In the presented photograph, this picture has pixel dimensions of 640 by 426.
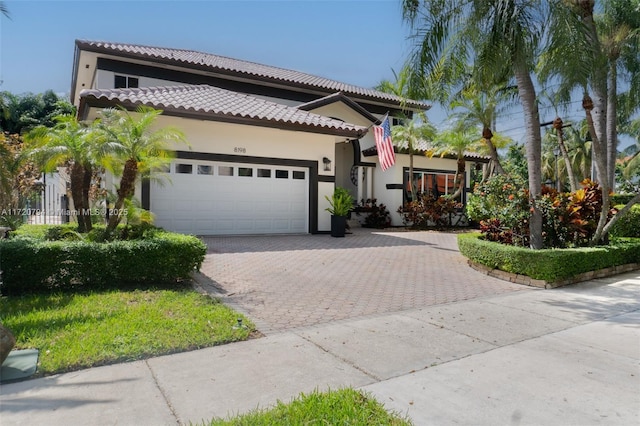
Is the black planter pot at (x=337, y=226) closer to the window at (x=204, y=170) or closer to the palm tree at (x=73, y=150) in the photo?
the window at (x=204, y=170)

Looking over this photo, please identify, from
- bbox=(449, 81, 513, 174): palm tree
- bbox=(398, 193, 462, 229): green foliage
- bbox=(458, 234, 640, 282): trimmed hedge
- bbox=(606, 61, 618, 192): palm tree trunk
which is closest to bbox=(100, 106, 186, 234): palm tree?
bbox=(458, 234, 640, 282): trimmed hedge

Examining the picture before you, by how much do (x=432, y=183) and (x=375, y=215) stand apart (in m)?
3.91

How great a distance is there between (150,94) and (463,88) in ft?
31.2

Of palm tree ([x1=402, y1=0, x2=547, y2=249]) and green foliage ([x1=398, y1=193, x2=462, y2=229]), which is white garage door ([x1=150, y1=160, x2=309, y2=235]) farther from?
palm tree ([x1=402, y1=0, x2=547, y2=249])

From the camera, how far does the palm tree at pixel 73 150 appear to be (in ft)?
25.0

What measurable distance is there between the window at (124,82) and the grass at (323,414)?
17364mm

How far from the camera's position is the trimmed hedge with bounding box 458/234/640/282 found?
7809mm

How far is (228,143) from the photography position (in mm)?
13312

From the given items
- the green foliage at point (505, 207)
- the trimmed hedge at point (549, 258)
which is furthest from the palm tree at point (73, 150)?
the green foliage at point (505, 207)

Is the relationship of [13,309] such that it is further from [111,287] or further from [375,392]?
[375,392]

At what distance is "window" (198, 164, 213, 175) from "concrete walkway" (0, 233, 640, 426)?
917 centimetres

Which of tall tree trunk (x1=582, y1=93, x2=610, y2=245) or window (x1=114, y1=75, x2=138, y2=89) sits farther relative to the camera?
window (x1=114, y1=75, x2=138, y2=89)

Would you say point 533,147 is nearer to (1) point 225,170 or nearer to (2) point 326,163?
(2) point 326,163

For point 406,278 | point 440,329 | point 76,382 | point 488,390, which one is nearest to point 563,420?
point 488,390
